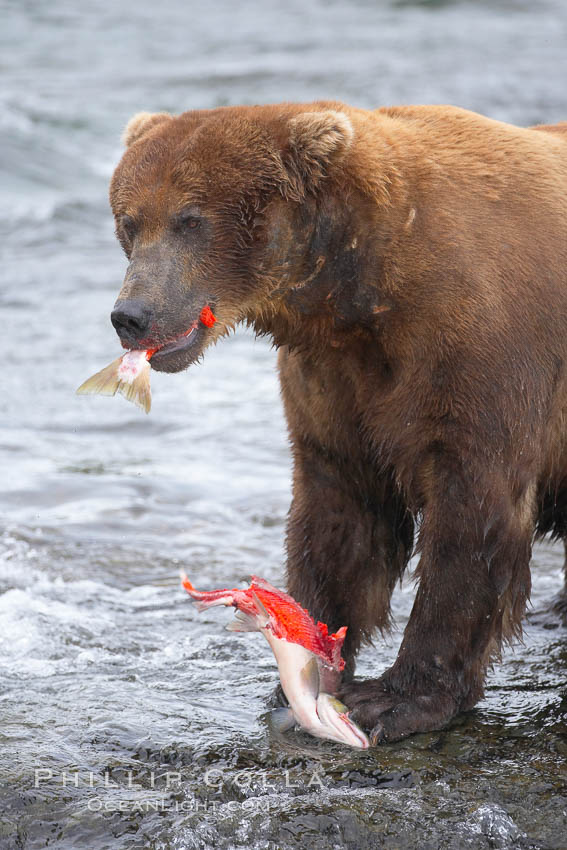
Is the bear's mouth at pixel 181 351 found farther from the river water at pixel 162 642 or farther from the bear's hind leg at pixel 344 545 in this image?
the river water at pixel 162 642

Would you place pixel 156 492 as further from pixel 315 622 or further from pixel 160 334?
pixel 160 334

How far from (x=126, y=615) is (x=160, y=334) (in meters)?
1.98

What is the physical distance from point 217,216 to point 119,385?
0.63 meters

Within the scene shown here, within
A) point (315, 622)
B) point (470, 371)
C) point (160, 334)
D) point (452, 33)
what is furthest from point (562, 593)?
point (452, 33)

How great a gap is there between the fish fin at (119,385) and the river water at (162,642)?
3.68ft

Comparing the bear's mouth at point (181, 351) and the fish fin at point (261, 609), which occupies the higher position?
the bear's mouth at point (181, 351)

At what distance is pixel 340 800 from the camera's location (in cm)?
383

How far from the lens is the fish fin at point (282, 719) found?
14.4 ft

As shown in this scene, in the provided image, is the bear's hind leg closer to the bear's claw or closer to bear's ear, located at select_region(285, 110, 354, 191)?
the bear's claw

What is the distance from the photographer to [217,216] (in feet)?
13.5

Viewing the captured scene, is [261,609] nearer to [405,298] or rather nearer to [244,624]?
[244,624]

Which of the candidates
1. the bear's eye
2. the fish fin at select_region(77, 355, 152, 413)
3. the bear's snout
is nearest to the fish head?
the fish fin at select_region(77, 355, 152, 413)

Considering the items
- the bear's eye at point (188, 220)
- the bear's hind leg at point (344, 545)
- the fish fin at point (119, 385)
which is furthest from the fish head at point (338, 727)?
the bear's eye at point (188, 220)

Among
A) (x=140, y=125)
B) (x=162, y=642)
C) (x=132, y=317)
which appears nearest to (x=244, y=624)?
(x=162, y=642)
